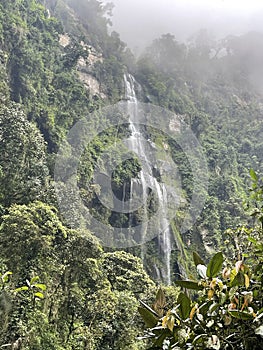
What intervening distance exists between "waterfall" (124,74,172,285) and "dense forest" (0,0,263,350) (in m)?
0.17

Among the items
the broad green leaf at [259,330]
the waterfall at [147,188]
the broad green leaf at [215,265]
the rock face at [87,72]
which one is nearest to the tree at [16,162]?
the waterfall at [147,188]

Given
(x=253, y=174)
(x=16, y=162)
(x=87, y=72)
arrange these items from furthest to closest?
(x=87, y=72) → (x=16, y=162) → (x=253, y=174)

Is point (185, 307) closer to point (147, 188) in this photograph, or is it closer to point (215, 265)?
point (215, 265)

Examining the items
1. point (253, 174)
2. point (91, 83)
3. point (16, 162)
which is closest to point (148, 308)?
point (253, 174)

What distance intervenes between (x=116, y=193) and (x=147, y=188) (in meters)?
2.00

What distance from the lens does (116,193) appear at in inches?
852

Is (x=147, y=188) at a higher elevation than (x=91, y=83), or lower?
lower

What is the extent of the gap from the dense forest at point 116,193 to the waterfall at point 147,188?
17 centimetres

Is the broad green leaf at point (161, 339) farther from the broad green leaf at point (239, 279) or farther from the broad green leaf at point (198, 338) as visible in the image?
the broad green leaf at point (239, 279)

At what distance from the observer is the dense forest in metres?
0.98

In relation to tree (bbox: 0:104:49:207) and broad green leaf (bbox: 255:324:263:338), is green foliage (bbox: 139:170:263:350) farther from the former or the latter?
tree (bbox: 0:104:49:207)

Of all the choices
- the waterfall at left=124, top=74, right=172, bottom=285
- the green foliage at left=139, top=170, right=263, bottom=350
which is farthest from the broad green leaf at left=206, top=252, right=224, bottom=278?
the waterfall at left=124, top=74, right=172, bottom=285

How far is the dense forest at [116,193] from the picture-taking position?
978mm

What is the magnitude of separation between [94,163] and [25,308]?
44.9 feet
